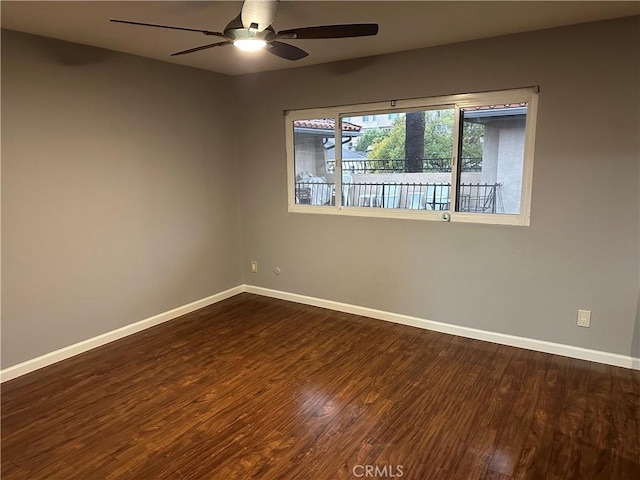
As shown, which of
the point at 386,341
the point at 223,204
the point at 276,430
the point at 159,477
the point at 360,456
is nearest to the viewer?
the point at 159,477

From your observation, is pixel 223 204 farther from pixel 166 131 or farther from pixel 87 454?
pixel 87 454

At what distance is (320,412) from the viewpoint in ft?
8.31

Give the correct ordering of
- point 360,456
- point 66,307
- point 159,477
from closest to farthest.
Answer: point 159,477 → point 360,456 → point 66,307

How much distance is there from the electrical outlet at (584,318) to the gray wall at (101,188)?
3396mm

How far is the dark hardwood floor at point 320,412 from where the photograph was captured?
2096 millimetres

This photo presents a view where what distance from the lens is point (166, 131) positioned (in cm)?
384

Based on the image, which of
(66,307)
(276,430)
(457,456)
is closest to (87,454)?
(276,430)

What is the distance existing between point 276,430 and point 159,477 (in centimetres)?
64

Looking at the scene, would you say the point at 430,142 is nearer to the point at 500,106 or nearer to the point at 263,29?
the point at 500,106

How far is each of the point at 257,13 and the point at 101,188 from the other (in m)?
2.04

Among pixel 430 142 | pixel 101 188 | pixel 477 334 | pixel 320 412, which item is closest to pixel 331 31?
pixel 430 142

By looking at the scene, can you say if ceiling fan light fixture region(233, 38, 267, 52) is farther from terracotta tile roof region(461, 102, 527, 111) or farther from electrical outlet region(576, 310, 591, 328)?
electrical outlet region(576, 310, 591, 328)

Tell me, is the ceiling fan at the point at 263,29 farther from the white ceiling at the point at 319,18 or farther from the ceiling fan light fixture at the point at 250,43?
the white ceiling at the point at 319,18

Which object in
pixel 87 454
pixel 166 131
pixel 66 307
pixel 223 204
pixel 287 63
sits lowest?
pixel 87 454
